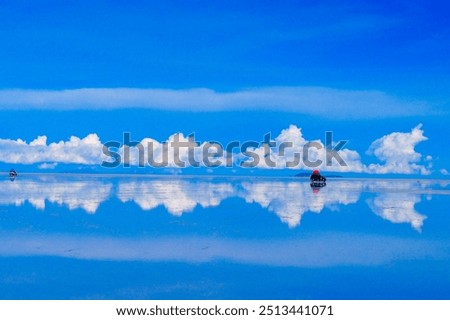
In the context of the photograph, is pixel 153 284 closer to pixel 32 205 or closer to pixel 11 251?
pixel 11 251

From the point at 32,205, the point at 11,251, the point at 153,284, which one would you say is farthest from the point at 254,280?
the point at 32,205

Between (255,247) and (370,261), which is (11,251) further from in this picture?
(370,261)

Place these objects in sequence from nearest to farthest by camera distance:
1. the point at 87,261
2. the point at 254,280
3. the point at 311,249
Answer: the point at 254,280 < the point at 87,261 < the point at 311,249

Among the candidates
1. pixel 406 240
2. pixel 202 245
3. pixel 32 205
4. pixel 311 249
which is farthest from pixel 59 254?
pixel 32 205

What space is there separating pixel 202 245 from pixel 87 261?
8.72ft

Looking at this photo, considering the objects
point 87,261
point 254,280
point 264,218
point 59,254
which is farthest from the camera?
point 264,218

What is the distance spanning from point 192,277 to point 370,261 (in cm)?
340

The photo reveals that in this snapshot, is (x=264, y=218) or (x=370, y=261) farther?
(x=264, y=218)

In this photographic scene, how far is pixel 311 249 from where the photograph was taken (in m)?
10.9
